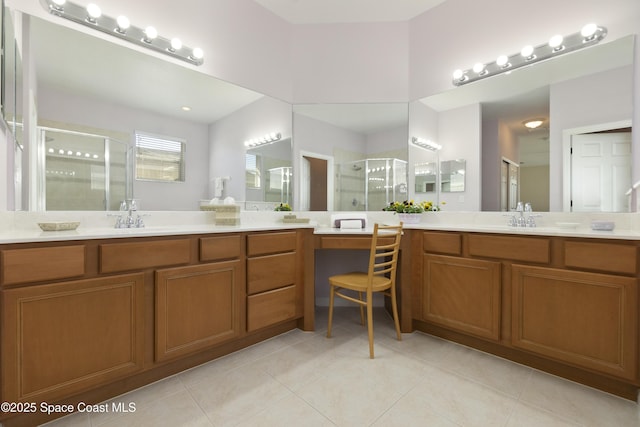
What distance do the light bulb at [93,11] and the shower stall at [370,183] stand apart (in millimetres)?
2168

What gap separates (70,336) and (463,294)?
2.34m

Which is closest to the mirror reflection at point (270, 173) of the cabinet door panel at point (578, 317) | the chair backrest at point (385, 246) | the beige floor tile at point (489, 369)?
the chair backrest at point (385, 246)

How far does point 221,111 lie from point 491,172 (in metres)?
2.43

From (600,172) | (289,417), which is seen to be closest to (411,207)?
(600,172)

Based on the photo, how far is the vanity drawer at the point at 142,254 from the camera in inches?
56.7

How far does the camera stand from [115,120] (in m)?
1.96

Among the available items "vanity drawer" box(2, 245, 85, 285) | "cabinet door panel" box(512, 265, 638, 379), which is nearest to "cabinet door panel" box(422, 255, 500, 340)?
"cabinet door panel" box(512, 265, 638, 379)

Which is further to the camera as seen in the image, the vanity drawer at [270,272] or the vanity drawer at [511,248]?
the vanity drawer at [270,272]

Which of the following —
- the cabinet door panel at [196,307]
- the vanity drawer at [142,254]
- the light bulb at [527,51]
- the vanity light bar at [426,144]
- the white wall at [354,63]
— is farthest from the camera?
the white wall at [354,63]

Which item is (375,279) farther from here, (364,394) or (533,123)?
(533,123)

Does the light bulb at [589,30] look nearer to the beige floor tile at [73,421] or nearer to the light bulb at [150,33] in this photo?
the light bulb at [150,33]

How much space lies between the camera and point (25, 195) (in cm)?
161

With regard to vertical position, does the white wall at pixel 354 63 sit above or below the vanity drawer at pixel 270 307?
above

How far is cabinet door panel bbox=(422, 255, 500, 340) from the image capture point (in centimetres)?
196
